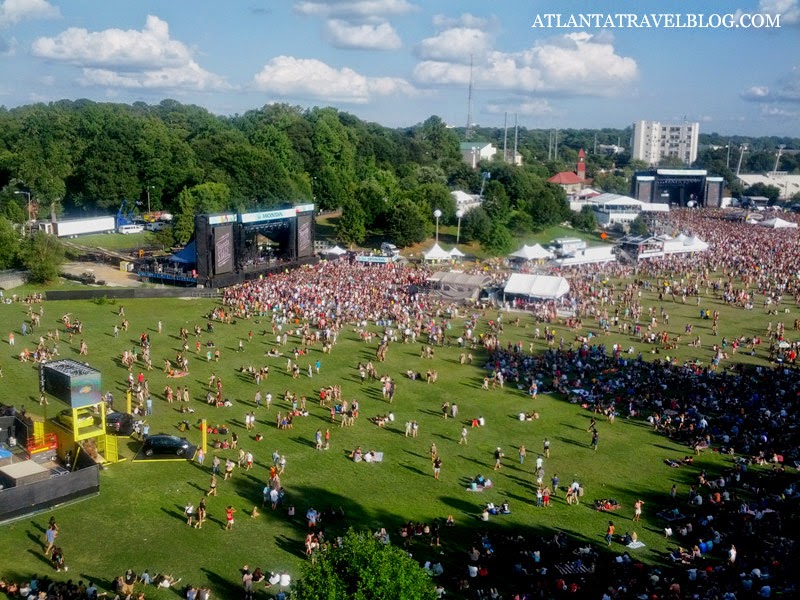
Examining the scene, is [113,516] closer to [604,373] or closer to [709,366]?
[604,373]

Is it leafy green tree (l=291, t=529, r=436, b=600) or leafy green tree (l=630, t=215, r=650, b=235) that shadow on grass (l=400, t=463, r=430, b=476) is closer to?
leafy green tree (l=291, t=529, r=436, b=600)

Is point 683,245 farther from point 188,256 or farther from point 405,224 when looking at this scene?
point 188,256

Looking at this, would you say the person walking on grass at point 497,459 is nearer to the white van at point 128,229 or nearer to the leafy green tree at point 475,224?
the leafy green tree at point 475,224

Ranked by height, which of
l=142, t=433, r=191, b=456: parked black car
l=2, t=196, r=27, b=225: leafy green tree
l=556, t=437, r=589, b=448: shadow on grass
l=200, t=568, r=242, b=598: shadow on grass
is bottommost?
l=200, t=568, r=242, b=598: shadow on grass

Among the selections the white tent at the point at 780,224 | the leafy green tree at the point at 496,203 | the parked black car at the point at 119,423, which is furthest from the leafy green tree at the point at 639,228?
the parked black car at the point at 119,423

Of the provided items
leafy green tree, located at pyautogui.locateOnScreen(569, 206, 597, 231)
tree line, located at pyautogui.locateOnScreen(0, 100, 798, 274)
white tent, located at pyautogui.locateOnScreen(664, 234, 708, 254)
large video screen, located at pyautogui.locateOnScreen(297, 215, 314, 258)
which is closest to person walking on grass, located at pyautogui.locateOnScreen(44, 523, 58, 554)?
large video screen, located at pyautogui.locateOnScreen(297, 215, 314, 258)
